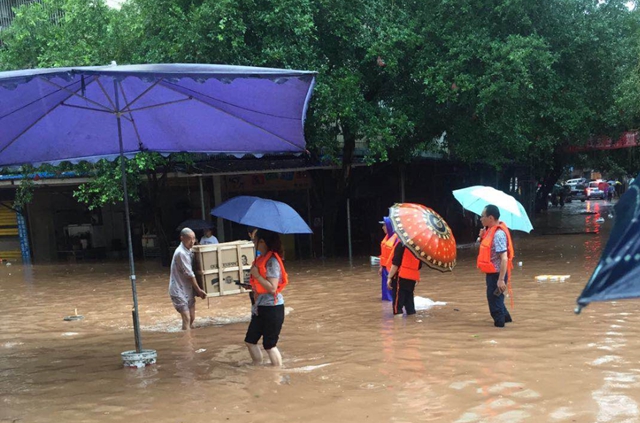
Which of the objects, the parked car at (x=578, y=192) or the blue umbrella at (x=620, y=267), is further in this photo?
the parked car at (x=578, y=192)

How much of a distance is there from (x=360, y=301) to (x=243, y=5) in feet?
24.9

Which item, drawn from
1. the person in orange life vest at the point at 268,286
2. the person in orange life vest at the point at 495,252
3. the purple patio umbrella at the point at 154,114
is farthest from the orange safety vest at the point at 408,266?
the person in orange life vest at the point at 268,286

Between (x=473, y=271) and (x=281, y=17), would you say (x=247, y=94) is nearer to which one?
(x=281, y=17)

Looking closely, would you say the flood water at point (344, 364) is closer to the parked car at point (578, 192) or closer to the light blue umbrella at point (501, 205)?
the light blue umbrella at point (501, 205)

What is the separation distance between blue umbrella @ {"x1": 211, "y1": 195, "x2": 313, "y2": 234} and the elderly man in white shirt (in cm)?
137

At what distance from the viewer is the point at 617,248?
2.29 meters

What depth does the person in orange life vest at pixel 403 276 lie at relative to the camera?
9.18 m

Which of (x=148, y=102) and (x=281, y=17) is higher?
(x=281, y=17)

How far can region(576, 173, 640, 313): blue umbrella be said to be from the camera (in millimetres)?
2229

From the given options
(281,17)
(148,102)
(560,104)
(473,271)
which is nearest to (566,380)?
(148,102)

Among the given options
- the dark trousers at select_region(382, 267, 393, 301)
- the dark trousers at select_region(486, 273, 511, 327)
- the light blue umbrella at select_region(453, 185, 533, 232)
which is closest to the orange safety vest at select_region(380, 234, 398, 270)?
the dark trousers at select_region(382, 267, 393, 301)

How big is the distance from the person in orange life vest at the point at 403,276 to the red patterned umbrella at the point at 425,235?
1.49ft

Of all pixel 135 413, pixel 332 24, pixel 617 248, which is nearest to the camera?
pixel 617 248

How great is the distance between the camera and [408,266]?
917 cm
